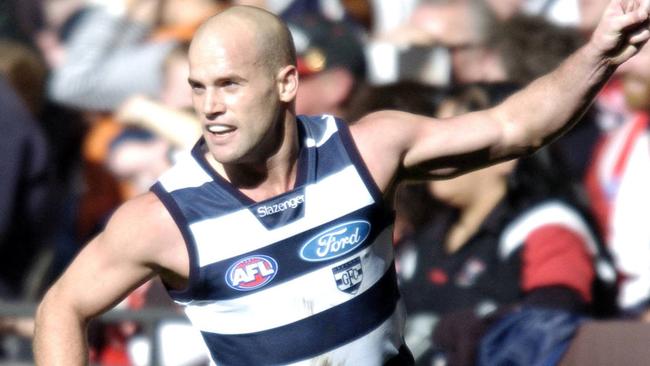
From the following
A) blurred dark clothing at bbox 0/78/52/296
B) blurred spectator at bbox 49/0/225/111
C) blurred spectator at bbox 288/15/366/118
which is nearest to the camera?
blurred spectator at bbox 288/15/366/118

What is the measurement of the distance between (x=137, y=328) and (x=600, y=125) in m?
2.32

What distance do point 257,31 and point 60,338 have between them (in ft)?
3.55

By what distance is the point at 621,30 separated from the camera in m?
4.24

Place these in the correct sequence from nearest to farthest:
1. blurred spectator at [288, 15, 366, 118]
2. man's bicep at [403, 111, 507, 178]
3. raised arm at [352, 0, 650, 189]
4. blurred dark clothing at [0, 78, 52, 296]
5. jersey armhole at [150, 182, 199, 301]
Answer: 1. jersey armhole at [150, 182, 199, 301]
2. raised arm at [352, 0, 650, 189]
3. man's bicep at [403, 111, 507, 178]
4. blurred spectator at [288, 15, 366, 118]
5. blurred dark clothing at [0, 78, 52, 296]

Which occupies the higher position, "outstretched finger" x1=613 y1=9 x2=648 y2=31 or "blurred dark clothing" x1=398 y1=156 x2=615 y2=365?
"outstretched finger" x1=613 y1=9 x2=648 y2=31

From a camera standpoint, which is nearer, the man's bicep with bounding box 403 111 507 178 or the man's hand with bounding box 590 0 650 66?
the man's hand with bounding box 590 0 650 66

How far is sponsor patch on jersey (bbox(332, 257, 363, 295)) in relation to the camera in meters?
4.39

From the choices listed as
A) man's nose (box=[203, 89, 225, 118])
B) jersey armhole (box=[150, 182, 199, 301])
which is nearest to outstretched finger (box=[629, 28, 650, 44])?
man's nose (box=[203, 89, 225, 118])

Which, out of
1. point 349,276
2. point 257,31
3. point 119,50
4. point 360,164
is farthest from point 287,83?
point 119,50

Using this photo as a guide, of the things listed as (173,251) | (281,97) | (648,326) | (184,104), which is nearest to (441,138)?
(281,97)

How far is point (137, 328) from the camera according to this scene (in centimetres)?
673

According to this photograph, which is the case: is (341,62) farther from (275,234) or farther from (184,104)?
(275,234)

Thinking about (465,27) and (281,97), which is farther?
(465,27)

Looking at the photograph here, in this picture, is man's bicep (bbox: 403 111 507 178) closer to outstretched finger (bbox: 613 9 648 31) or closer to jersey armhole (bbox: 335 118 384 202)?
jersey armhole (bbox: 335 118 384 202)
